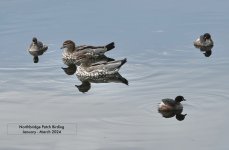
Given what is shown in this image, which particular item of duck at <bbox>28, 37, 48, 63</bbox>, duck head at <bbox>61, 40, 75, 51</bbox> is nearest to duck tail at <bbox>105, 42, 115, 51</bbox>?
duck head at <bbox>61, 40, 75, 51</bbox>

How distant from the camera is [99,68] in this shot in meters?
30.9

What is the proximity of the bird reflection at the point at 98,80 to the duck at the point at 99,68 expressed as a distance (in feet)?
0.63

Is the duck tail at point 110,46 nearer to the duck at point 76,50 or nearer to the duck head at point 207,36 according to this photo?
the duck at point 76,50

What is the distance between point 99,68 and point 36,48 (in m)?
4.55

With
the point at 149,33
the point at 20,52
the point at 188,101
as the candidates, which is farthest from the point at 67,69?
the point at 188,101

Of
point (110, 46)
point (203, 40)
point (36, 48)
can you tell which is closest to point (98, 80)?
point (110, 46)

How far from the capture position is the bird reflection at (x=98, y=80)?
2883 cm

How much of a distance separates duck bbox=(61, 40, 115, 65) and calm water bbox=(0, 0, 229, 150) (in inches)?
14.2

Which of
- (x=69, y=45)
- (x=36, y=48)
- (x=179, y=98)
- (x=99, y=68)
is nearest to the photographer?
(x=179, y=98)

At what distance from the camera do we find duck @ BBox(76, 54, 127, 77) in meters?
30.3

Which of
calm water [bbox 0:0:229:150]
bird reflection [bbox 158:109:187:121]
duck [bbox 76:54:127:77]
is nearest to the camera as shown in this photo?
calm water [bbox 0:0:229:150]

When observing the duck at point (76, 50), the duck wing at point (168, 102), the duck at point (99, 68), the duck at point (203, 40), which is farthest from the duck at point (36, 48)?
the duck wing at point (168, 102)

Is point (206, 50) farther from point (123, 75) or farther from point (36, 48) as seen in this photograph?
point (36, 48)

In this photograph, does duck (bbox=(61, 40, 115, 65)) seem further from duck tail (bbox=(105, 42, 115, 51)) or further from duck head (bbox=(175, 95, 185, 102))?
duck head (bbox=(175, 95, 185, 102))
